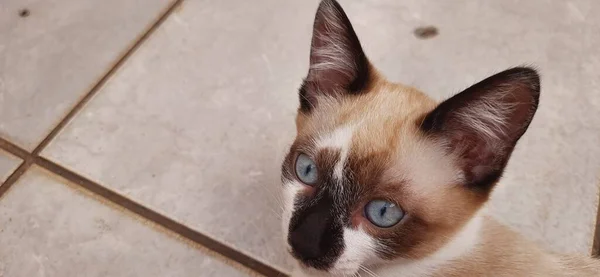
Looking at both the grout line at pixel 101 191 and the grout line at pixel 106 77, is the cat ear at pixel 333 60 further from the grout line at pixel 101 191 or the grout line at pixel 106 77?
the grout line at pixel 106 77

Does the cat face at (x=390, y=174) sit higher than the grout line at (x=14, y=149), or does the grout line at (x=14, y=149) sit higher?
the cat face at (x=390, y=174)

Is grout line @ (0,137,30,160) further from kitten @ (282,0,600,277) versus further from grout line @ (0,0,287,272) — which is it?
kitten @ (282,0,600,277)

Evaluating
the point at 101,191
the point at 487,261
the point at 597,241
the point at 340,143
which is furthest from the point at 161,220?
the point at 597,241

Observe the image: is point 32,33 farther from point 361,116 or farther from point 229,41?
point 361,116

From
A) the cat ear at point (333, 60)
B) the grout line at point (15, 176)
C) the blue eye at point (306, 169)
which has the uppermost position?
the cat ear at point (333, 60)

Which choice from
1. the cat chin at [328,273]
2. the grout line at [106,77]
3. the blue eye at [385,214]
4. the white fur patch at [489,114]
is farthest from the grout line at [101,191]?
the white fur patch at [489,114]

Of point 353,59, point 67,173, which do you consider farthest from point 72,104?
point 353,59
